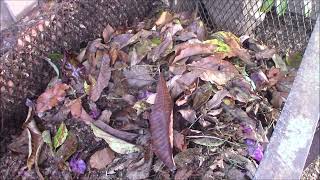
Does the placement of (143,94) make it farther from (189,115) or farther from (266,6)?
(266,6)

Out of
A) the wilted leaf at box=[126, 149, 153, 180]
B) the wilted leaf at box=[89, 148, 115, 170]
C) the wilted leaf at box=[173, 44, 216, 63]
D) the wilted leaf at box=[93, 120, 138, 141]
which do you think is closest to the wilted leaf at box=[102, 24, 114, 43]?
the wilted leaf at box=[173, 44, 216, 63]

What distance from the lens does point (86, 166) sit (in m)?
2.26

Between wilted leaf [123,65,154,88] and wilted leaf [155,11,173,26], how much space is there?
0.42 meters

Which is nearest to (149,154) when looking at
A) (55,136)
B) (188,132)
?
(188,132)

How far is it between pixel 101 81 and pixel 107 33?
16.3 inches

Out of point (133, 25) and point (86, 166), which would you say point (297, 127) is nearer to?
point (86, 166)

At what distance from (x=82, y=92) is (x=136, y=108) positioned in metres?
0.34

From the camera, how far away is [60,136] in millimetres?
2334

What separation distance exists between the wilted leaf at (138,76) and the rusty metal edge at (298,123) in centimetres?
92

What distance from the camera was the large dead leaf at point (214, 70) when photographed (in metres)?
2.31

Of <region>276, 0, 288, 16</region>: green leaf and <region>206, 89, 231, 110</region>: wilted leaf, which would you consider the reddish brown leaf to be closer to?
<region>206, 89, 231, 110</region>: wilted leaf

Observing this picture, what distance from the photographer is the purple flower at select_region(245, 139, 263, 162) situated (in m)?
2.13

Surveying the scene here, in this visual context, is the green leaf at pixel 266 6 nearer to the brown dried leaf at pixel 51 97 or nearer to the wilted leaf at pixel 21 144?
the brown dried leaf at pixel 51 97

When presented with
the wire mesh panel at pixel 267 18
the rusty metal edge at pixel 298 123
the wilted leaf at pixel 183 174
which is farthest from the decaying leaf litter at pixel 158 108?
the rusty metal edge at pixel 298 123
